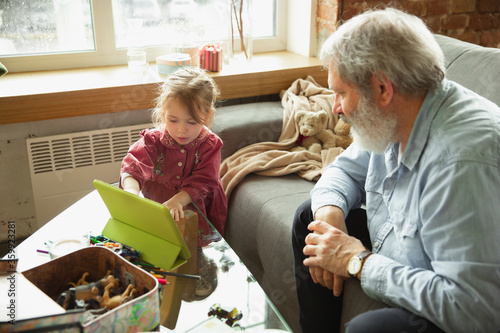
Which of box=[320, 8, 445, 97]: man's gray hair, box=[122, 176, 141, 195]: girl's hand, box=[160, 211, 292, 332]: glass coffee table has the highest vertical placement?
box=[320, 8, 445, 97]: man's gray hair

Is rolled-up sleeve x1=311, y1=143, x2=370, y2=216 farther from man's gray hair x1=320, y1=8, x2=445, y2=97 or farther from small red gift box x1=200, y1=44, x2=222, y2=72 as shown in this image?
small red gift box x1=200, y1=44, x2=222, y2=72

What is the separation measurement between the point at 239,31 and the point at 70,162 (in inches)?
42.1

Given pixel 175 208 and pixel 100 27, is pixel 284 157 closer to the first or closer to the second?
pixel 175 208

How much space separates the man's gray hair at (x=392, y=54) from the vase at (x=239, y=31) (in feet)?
4.76

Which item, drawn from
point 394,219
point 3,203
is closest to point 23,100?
point 3,203

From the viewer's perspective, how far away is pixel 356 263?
1.23 metres

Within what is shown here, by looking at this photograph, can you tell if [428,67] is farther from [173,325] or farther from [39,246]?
[39,246]

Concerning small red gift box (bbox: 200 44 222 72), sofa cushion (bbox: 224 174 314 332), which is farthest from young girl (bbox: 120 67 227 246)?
small red gift box (bbox: 200 44 222 72)

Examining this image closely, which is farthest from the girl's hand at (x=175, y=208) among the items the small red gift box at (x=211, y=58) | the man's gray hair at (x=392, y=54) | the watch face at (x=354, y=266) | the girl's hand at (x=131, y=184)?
the small red gift box at (x=211, y=58)

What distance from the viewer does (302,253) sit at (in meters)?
1.50

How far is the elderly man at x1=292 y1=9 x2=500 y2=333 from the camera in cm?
104

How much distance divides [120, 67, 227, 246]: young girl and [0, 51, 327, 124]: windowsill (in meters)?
0.59

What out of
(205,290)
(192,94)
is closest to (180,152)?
(192,94)

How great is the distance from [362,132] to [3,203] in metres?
1.78
